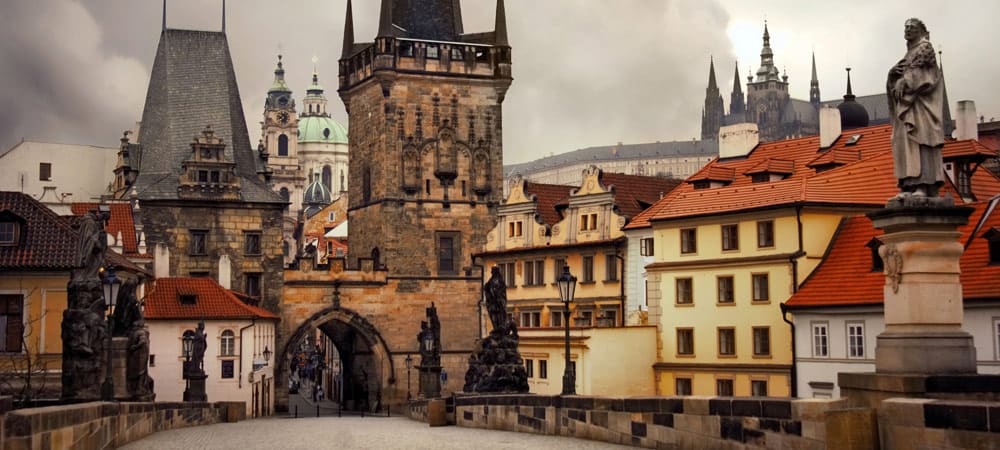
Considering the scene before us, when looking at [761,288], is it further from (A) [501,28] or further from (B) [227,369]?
(A) [501,28]

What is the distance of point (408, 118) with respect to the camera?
66188mm

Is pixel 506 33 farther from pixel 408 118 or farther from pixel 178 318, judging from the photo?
pixel 178 318

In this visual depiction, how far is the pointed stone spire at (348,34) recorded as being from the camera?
230ft

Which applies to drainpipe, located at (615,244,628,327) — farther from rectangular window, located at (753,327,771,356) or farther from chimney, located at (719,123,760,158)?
rectangular window, located at (753,327,771,356)

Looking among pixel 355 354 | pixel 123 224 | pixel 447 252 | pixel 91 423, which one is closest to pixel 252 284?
pixel 123 224

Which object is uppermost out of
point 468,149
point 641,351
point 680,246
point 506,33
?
point 506,33

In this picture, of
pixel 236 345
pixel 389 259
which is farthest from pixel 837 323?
pixel 389 259

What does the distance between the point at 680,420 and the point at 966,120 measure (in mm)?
29659

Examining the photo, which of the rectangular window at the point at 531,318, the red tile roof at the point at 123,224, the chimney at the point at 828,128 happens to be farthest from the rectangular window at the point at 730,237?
the red tile roof at the point at 123,224

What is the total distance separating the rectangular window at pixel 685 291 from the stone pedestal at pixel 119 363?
731 inches

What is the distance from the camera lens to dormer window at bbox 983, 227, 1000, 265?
94.5 ft

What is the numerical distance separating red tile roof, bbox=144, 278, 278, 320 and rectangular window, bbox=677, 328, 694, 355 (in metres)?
21.8

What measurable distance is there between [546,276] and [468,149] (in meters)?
15.1

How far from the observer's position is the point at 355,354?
67688 mm
